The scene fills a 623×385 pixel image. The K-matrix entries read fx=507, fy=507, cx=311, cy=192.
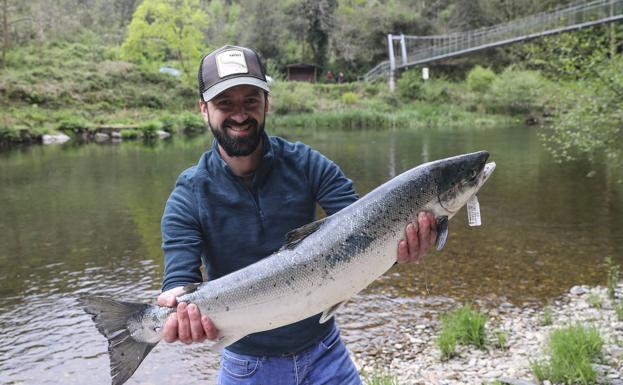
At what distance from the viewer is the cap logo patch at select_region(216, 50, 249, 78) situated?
8.70ft

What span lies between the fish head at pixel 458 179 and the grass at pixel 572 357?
9.28 feet

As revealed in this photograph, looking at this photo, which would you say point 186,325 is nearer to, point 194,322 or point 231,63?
point 194,322

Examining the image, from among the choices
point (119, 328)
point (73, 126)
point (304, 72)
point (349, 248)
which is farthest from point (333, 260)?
point (304, 72)

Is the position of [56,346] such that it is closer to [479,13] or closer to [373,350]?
[373,350]

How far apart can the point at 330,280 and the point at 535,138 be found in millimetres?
34364

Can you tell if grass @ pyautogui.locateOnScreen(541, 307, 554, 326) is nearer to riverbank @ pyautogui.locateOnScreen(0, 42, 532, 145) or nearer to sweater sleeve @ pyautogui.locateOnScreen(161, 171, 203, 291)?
sweater sleeve @ pyautogui.locateOnScreen(161, 171, 203, 291)

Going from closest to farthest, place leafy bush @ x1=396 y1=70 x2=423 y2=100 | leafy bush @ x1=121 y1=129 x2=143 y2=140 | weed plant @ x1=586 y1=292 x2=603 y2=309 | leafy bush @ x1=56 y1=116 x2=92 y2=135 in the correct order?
weed plant @ x1=586 y1=292 x2=603 y2=309, leafy bush @ x1=56 y1=116 x2=92 y2=135, leafy bush @ x1=121 y1=129 x2=143 y2=140, leafy bush @ x1=396 y1=70 x2=423 y2=100

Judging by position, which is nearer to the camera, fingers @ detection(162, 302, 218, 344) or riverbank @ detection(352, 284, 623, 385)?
fingers @ detection(162, 302, 218, 344)

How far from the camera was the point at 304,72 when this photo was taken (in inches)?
3000

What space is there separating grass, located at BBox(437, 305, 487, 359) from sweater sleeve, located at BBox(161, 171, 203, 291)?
405cm

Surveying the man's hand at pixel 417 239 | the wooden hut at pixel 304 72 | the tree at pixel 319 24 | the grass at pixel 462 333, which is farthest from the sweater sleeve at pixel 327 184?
the tree at pixel 319 24

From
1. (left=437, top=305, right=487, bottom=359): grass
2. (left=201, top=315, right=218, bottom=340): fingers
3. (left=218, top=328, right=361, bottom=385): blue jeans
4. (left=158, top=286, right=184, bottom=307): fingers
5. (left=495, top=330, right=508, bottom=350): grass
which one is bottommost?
(left=495, top=330, right=508, bottom=350): grass

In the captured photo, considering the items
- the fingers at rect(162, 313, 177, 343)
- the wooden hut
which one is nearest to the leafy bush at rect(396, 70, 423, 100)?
the wooden hut

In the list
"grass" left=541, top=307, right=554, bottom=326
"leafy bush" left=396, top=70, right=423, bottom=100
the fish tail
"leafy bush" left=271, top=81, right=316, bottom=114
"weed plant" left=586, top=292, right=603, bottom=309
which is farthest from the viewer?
"leafy bush" left=396, top=70, right=423, bottom=100
